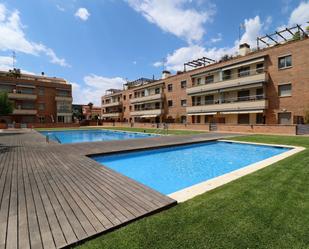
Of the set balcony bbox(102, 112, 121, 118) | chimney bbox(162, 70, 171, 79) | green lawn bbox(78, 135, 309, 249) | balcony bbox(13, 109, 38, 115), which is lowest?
green lawn bbox(78, 135, 309, 249)

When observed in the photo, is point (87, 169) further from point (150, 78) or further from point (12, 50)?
point (12, 50)

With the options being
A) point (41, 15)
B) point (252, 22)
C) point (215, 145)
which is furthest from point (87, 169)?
point (252, 22)

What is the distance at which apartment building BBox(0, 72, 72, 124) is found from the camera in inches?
1708

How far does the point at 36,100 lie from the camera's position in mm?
46594

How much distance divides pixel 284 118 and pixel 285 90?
3546 mm

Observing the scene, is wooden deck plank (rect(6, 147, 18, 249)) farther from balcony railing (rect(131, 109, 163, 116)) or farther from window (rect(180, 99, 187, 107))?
balcony railing (rect(131, 109, 163, 116))

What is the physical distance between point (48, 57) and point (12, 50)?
979 inches

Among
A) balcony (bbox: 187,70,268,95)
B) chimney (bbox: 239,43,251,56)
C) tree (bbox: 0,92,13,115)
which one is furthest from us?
tree (bbox: 0,92,13,115)

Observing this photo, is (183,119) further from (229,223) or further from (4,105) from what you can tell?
(229,223)

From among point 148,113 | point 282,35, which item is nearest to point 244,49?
point 282,35

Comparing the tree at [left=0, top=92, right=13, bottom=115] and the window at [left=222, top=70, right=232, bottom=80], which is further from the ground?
the window at [left=222, top=70, right=232, bottom=80]

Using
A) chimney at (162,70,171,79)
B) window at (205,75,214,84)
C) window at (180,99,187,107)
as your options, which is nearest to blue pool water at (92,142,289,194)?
window at (205,75,214,84)

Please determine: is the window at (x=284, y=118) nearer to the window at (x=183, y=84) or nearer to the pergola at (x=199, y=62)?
the pergola at (x=199, y=62)

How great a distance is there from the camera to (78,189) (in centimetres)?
508
